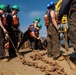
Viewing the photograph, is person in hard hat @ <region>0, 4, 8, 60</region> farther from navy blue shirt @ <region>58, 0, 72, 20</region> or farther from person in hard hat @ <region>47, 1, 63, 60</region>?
navy blue shirt @ <region>58, 0, 72, 20</region>

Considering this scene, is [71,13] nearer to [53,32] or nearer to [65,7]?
[65,7]

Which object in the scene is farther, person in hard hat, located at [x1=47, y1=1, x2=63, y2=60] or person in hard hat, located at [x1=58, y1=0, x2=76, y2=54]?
A: person in hard hat, located at [x1=47, y1=1, x2=63, y2=60]

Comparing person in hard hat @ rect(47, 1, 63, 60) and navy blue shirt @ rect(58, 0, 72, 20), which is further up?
navy blue shirt @ rect(58, 0, 72, 20)

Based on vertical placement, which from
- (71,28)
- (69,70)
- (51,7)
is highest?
(51,7)

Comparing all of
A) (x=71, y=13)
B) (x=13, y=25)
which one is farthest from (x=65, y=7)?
(x=13, y=25)

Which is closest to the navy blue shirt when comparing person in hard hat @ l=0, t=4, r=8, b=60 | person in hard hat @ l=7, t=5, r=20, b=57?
person in hard hat @ l=0, t=4, r=8, b=60

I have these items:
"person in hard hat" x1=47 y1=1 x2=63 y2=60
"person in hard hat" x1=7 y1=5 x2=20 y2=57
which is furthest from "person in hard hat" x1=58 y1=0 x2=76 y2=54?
"person in hard hat" x1=7 y1=5 x2=20 y2=57

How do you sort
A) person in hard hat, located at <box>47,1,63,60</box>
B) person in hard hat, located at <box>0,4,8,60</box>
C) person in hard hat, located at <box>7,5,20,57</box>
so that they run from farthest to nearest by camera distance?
person in hard hat, located at <box>7,5,20,57</box>
person in hard hat, located at <box>0,4,8,60</box>
person in hard hat, located at <box>47,1,63,60</box>

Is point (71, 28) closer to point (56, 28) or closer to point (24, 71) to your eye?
point (56, 28)

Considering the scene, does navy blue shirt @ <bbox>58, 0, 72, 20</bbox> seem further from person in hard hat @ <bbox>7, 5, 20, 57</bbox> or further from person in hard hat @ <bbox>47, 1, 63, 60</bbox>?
person in hard hat @ <bbox>7, 5, 20, 57</bbox>

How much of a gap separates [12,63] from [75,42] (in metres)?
2.72

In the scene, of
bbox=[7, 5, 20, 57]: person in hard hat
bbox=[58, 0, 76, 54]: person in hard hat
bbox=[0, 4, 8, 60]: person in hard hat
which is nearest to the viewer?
bbox=[58, 0, 76, 54]: person in hard hat

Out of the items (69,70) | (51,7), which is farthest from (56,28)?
(69,70)

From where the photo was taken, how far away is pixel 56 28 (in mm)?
8344
